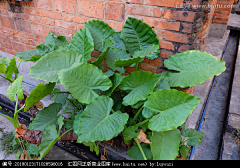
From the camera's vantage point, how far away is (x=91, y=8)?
5.06 feet

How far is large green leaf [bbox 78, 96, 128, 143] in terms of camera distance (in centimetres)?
95

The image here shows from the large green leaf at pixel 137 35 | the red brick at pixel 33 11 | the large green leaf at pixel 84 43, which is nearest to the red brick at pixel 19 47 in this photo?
the red brick at pixel 33 11

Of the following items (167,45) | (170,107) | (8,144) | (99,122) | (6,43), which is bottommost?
(8,144)

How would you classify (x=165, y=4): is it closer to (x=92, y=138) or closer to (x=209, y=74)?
(x=209, y=74)

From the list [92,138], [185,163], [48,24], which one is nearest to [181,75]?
[185,163]

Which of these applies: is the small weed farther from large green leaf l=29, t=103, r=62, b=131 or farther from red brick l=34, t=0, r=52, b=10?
red brick l=34, t=0, r=52, b=10

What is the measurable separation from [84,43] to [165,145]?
3.10 ft

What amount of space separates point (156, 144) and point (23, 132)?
105 cm

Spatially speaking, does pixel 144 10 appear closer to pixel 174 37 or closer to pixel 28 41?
pixel 174 37

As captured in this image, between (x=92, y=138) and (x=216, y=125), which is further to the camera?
(x=216, y=125)

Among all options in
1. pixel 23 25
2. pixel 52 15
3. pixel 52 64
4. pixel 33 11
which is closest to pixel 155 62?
pixel 52 64

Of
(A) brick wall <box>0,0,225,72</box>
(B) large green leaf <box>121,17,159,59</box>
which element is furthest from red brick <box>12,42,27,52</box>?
(B) large green leaf <box>121,17,159,59</box>

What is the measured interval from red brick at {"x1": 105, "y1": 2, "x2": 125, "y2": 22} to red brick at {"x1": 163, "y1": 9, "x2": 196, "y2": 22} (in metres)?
0.37

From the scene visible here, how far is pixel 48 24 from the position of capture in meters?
1.90
